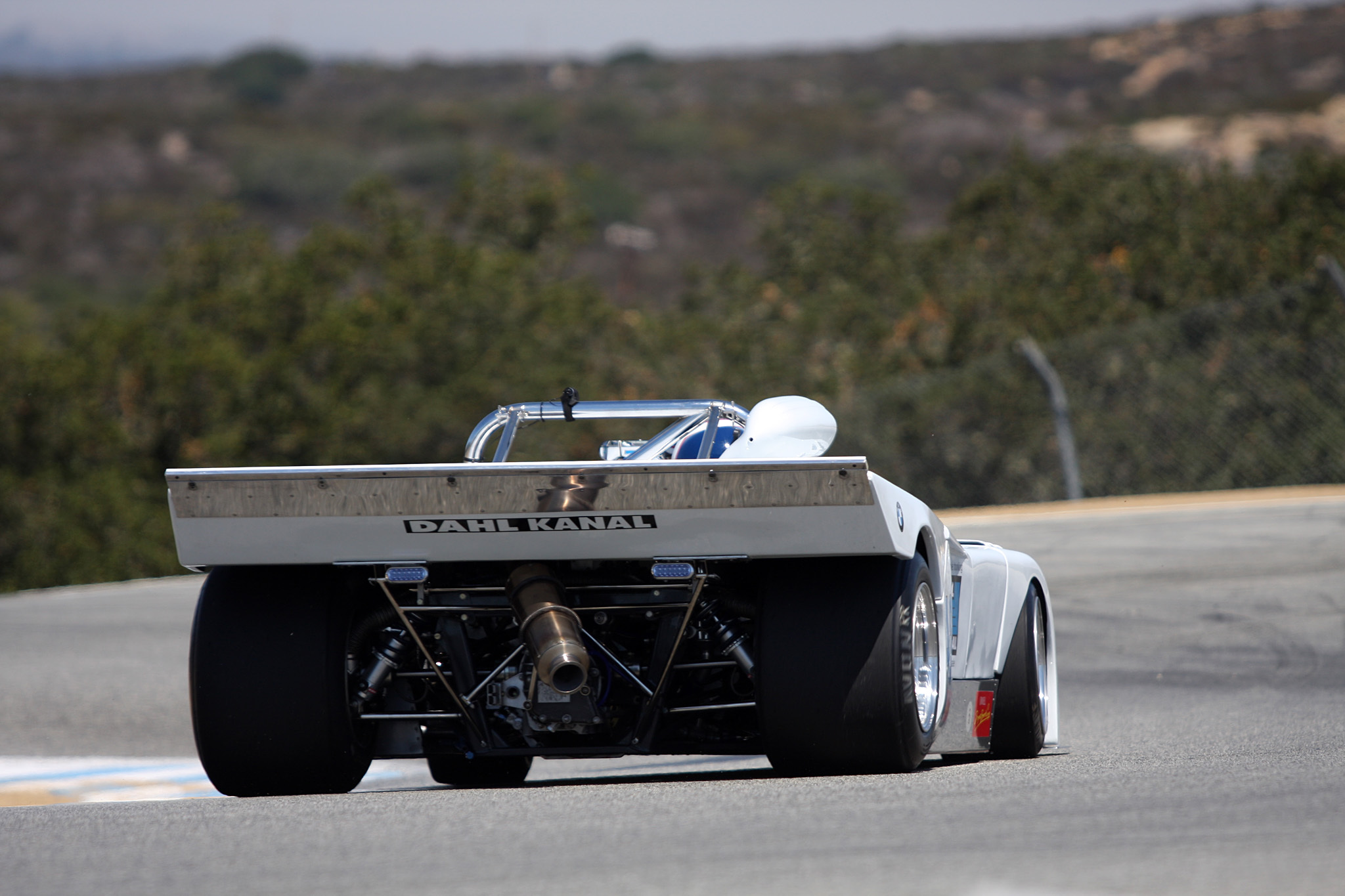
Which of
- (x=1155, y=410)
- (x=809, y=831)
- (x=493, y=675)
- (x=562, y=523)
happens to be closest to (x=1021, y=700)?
(x=493, y=675)

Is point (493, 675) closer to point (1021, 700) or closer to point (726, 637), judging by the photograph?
point (726, 637)

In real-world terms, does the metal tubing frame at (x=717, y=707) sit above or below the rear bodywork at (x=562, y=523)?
below

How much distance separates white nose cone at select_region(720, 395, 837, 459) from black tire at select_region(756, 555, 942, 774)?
0.43 m

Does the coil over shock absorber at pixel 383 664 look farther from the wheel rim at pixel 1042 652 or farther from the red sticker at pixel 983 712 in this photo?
the wheel rim at pixel 1042 652

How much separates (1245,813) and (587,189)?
310 ft

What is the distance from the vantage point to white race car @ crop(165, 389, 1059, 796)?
4867mm

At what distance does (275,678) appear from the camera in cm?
529

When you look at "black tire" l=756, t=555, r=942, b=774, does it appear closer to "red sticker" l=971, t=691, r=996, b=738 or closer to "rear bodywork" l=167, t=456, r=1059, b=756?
"rear bodywork" l=167, t=456, r=1059, b=756

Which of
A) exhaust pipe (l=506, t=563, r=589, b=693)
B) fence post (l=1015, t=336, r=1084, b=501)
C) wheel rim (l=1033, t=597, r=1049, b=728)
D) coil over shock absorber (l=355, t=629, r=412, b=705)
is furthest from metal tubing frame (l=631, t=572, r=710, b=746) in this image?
fence post (l=1015, t=336, r=1084, b=501)

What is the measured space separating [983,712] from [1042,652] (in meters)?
0.73

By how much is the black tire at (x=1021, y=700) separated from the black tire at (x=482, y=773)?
70.6 inches

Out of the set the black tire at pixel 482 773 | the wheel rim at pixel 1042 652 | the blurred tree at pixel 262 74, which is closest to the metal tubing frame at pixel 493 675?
the black tire at pixel 482 773

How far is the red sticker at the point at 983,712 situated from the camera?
6176 millimetres

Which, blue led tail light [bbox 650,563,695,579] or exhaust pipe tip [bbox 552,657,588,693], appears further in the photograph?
blue led tail light [bbox 650,563,695,579]
